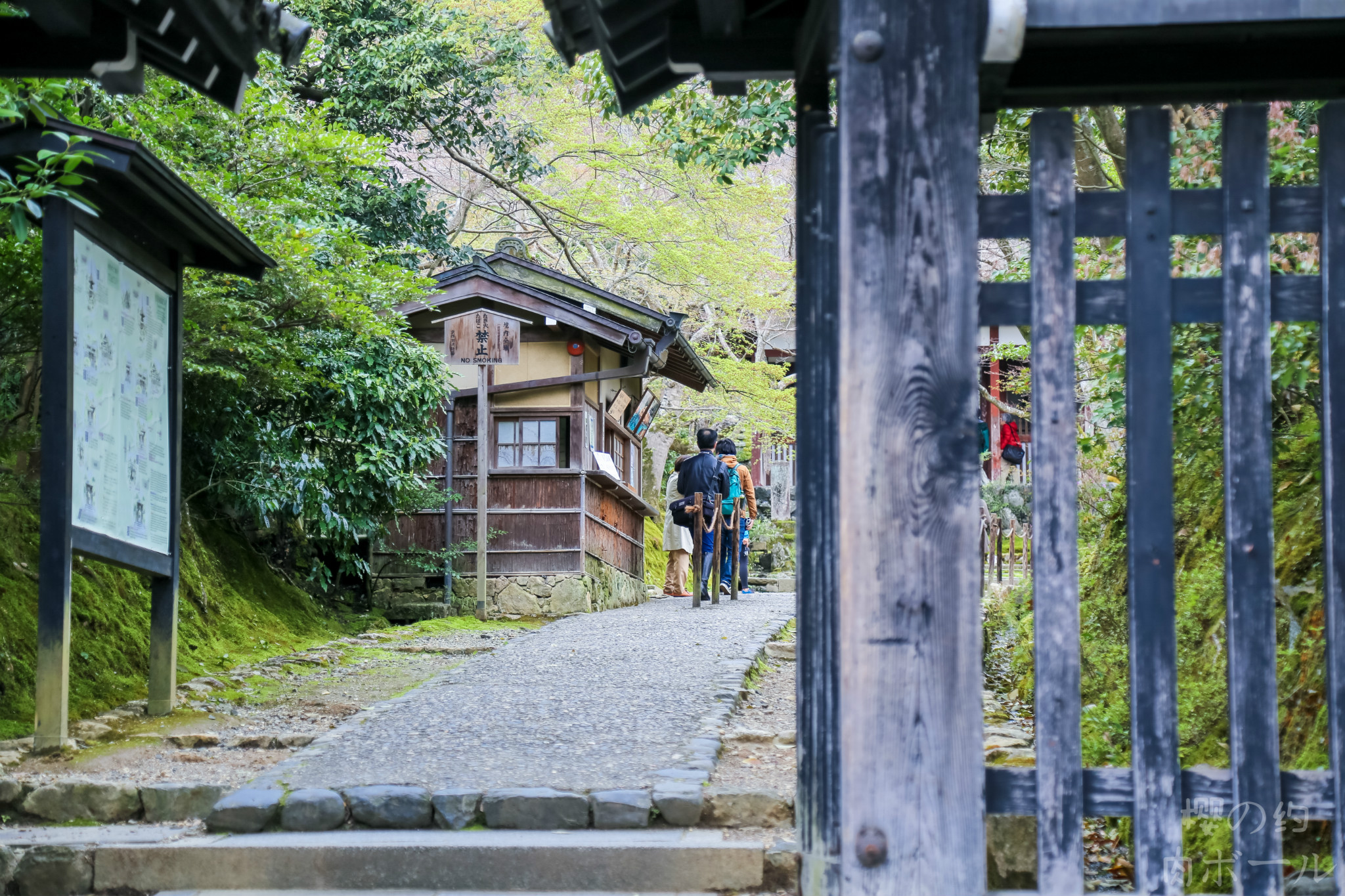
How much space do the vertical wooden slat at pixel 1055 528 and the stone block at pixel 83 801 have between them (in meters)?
4.18

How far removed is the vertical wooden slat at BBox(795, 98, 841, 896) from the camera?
11.9ft

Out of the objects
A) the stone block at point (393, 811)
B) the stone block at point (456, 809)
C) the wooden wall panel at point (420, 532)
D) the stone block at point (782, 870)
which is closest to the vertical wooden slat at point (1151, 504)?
the stone block at point (782, 870)

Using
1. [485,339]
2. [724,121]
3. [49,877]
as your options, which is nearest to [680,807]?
[49,877]

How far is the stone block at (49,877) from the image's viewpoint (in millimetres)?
4949

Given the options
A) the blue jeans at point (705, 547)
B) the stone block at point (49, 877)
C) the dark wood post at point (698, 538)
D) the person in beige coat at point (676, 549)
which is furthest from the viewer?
the person in beige coat at point (676, 549)

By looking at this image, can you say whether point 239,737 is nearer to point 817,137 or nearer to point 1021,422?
point 817,137

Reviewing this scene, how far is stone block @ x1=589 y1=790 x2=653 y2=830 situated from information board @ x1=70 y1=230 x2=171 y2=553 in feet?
10.2

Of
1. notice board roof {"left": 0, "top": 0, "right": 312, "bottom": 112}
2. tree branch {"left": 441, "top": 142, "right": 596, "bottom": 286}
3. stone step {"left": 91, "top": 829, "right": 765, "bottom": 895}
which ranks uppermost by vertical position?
tree branch {"left": 441, "top": 142, "right": 596, "bottom": 286}

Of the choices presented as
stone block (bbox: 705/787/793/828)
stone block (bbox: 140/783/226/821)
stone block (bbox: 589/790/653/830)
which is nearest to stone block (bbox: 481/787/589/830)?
stone block (bbox: 589/790/653/830)

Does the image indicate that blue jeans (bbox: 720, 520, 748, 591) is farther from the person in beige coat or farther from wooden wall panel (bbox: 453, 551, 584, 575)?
wooden wall panel (bbox: 453, 551, 584, 575)

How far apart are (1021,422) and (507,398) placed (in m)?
14.9

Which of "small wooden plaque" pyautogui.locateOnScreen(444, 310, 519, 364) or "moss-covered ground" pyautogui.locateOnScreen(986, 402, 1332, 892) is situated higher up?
"small wooden plaque" pyautogui.locateOnScreen(444, 310, 519, 364)

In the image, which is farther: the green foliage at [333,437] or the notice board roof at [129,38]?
the green foliage at [333,437]

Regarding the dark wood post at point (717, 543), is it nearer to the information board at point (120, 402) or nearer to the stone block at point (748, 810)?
the information board at point (120, 402)
